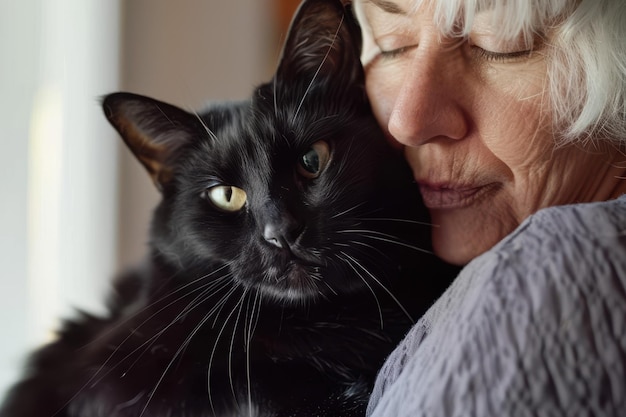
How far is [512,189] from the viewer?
2.60 feet

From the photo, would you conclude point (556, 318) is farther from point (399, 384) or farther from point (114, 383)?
point (114, 383)

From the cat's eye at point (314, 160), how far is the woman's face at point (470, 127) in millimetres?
94

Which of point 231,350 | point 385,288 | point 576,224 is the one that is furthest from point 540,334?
point 231,350

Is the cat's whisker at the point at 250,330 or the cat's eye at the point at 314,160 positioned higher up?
the cat's eye at the point at 314,160

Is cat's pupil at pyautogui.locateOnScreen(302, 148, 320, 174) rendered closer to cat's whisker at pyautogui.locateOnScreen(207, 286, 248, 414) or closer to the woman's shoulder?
cat's whisker at pyautogui.locateOnScreen(207, 286, 248, 414)

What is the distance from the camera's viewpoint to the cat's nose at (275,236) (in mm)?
699

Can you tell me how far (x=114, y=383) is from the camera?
70 centimetres

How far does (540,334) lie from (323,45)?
50cm

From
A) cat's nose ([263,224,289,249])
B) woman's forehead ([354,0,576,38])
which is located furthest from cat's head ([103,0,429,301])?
woman's forehead ([354,0,576,38])

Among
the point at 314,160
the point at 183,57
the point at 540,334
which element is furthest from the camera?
the point at 183,57

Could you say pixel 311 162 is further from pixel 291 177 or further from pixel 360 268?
pixel 360 268

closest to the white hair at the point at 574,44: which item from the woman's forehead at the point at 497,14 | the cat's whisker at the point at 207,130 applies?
the woman's forehead at the point at 497,14

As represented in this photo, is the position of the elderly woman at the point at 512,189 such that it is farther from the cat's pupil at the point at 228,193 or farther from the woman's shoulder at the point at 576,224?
the cat's pupil at the point at 228,193

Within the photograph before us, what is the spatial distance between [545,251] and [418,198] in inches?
12.0
